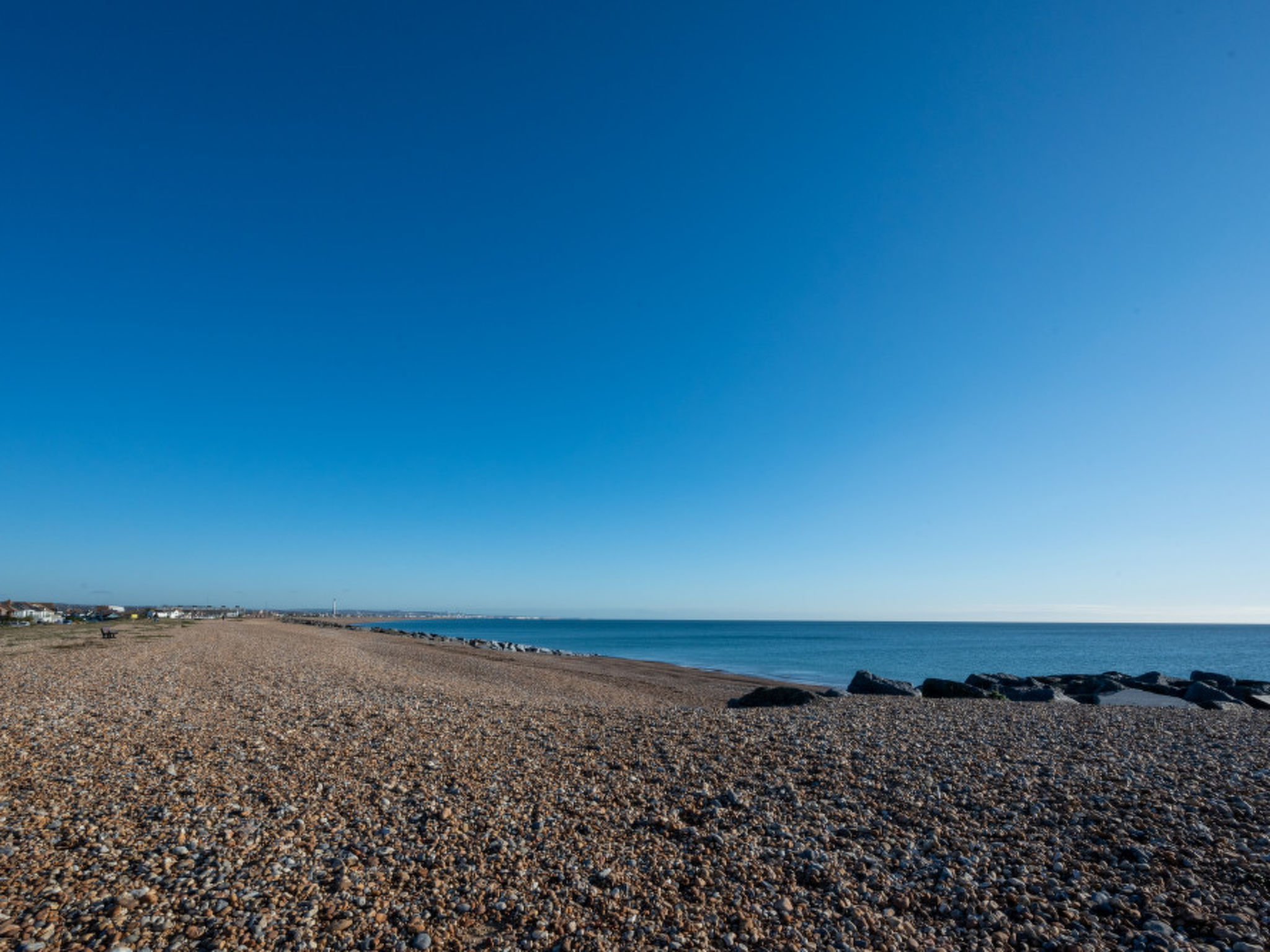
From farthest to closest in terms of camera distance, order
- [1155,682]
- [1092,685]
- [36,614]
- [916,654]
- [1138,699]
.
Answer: [916,654]
[36,614]
[1155,682]
[1092,685]
[1138,699]

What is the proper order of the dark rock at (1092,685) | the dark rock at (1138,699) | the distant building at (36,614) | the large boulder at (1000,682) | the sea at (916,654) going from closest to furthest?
the dark rock at (1138,699)
the dark rock at (1092,685)
the large boulder at (1000,682)
the sea at (916,654)
the distant building at (36,614)

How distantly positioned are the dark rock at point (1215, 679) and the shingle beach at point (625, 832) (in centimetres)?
2087

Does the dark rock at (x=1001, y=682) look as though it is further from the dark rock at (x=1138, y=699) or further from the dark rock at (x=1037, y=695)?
the dark rock at (x=1037, y=695)

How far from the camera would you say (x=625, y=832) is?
6852mm

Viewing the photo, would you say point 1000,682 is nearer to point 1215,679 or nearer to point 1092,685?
point 1092,685

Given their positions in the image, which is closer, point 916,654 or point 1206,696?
point 1206,696

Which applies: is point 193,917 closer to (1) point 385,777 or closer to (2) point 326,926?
(2) point 326,926

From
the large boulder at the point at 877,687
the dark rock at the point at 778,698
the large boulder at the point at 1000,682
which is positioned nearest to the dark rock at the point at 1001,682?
the large boulder at the point at 1000,682

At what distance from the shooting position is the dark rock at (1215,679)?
27.3 m

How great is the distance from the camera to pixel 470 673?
26281 millimetres

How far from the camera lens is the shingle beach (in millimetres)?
5070

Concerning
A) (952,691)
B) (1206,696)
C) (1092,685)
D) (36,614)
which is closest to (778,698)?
(952,691)

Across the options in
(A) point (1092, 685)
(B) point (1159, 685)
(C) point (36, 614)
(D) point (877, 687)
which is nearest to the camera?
(D) point (877, 687)

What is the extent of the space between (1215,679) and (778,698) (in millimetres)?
28485
